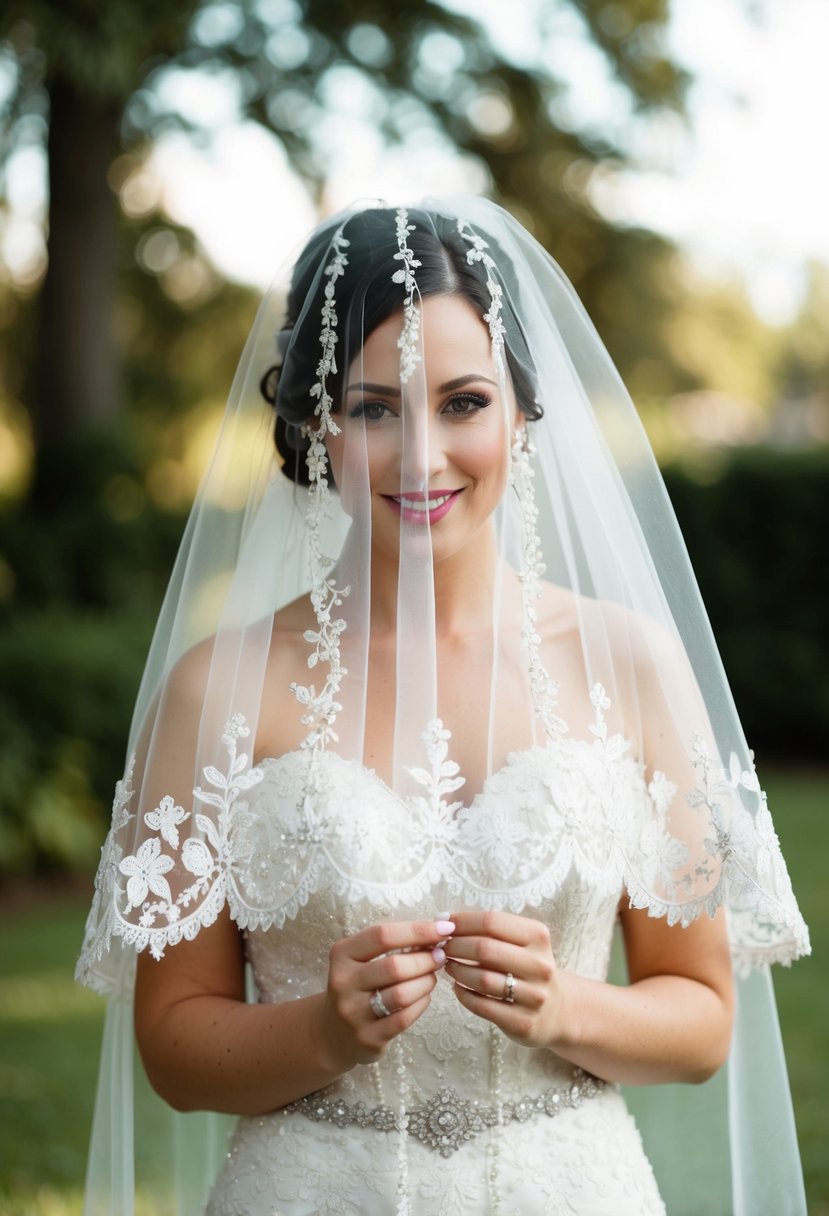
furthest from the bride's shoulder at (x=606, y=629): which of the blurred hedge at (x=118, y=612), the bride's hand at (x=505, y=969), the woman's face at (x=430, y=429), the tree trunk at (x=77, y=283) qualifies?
the tree trunk at (x=77, y=283)

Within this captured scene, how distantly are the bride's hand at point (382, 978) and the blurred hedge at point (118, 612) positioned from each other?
6.53m

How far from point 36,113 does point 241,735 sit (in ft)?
32.3

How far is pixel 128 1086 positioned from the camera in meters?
2.73

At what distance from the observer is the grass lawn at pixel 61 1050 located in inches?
181

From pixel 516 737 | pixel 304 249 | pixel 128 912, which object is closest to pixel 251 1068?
pixel 128 912

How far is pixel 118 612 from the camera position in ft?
34.8

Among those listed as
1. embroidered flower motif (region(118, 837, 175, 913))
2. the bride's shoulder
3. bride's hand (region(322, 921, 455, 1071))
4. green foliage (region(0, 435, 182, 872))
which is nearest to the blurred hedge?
green foliage (region(0, 435, 182, 872))

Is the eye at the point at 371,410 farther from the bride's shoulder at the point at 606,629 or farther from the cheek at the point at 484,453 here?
the bride's shoulder at the point at 606,629

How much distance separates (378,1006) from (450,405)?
3.37 feet

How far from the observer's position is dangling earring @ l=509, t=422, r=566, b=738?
2.30 meters

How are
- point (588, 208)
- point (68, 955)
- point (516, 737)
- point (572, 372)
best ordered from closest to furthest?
point (516, 737)
point (572, 372)
point (68, 955)
point (588, 208)

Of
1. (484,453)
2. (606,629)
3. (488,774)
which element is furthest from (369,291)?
(488,774)

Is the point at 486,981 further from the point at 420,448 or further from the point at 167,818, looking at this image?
the point at 420,448

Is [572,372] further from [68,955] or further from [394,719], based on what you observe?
[68,955]
